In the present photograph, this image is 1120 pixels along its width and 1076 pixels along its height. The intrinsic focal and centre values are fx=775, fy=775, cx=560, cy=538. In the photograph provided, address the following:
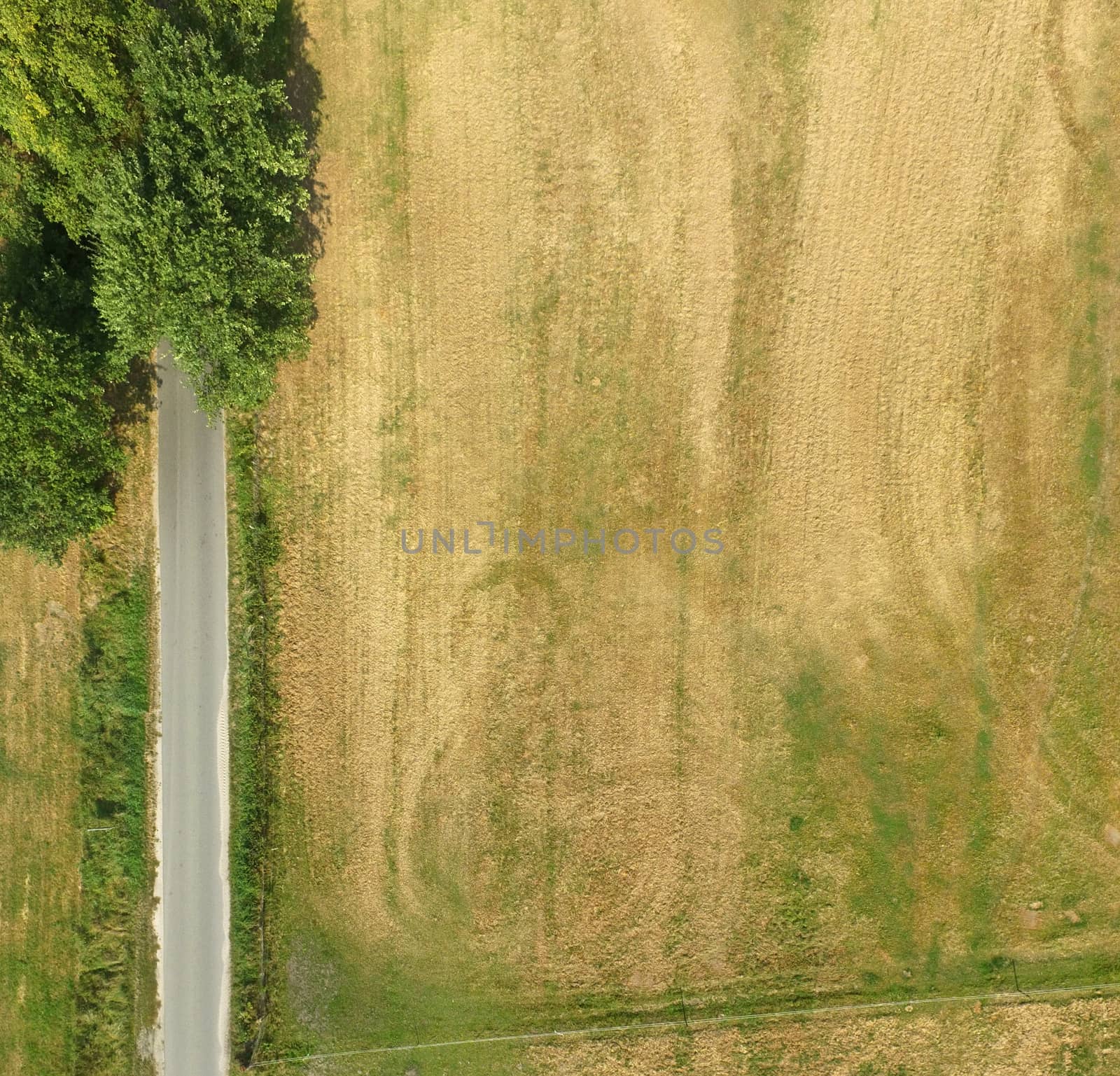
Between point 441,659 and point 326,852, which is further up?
point 441,659

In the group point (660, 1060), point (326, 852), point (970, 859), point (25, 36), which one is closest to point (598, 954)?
point (660, 1060)

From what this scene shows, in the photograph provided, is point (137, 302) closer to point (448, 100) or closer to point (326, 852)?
point (448, 100)

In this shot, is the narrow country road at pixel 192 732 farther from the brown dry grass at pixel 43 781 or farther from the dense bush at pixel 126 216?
the dense bush at pixel 126 216

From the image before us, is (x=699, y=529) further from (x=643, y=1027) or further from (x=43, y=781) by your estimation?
(x=43, y=781)

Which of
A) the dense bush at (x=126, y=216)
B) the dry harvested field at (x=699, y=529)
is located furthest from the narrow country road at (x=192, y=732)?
the dense bush at (x=126, y=216)

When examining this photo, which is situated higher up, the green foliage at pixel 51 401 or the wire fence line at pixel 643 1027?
the green foliage at pixel 51 401
